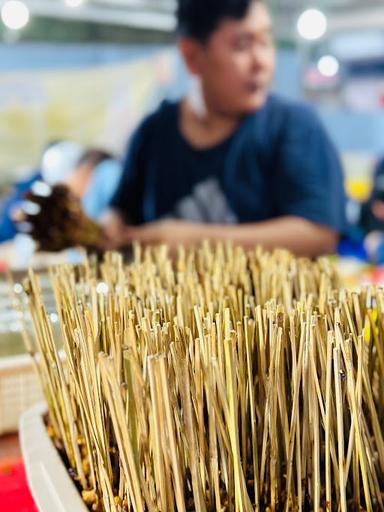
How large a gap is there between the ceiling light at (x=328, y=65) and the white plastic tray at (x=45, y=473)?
2450 millimetres

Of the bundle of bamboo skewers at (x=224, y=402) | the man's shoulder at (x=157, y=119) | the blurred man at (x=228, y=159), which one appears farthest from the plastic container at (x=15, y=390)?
the man's shoulder at (x=157, y=119)

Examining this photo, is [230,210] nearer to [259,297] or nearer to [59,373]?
[259,297]

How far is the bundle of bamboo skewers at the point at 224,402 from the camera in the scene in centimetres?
70

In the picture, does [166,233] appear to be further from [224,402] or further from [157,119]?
[224,402]

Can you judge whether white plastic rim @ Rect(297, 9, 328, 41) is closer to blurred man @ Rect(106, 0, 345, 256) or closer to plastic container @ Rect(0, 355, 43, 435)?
blurred man @ Rect(106, 0, 345, 256)

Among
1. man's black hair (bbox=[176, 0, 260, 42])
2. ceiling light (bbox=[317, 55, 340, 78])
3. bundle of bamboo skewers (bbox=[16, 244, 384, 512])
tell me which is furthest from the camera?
ceiling light (bbox=[317, 55, 340, 78])

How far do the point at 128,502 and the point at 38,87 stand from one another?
2108 millimetres

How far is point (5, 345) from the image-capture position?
1585 millimetres

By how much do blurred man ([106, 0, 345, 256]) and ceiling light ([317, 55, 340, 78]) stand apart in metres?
0.41

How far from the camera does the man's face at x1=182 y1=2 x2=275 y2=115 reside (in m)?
2.62

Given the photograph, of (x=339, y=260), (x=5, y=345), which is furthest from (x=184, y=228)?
(x=5, y=345)

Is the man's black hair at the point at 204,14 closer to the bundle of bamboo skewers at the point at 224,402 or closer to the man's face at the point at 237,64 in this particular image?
the man's face at the point at 237,64

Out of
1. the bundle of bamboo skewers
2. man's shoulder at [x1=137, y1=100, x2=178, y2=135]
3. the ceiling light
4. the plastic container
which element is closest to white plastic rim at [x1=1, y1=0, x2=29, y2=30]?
man's shoulder at [x1=137, y1=100, x2=178, y2=135]

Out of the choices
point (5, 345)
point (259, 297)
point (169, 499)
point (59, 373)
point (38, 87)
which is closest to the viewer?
point (169, 499)
